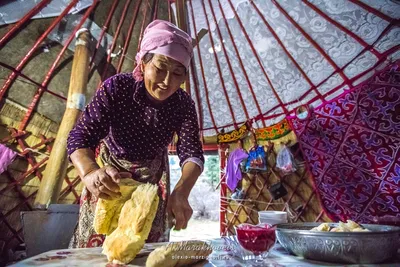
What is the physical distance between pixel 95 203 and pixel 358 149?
218cm

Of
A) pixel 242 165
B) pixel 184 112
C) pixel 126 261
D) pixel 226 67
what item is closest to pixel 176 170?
pixel 242 165

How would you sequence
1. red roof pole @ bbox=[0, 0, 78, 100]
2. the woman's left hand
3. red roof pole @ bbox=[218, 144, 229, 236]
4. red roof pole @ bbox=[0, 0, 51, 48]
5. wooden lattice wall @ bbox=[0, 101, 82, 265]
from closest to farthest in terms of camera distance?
the woman's left hand → red roof pole @ bbox=[0, 0, 51, 48] → red roof pole @ bbox=[0, 0, 78, 100] → wooden lattice wall @ bbox=[0, 101, 82, 265] → red roof pole @ bbox=[218, 144, 229, 236]

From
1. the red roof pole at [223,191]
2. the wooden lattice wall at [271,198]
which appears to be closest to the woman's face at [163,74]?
the wooden lattice wall at [271,198]

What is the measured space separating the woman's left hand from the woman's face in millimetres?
302

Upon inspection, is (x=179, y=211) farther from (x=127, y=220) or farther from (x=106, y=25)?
(x=106, y=25)

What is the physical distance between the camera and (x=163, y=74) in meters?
0.85

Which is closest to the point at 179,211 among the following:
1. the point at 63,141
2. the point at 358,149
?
the point at 63,141

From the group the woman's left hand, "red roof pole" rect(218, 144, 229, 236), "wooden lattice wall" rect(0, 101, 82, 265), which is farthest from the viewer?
"red roof pole" rect(218, 144, 229, 236)

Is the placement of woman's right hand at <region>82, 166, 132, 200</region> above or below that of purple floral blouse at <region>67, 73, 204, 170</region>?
below

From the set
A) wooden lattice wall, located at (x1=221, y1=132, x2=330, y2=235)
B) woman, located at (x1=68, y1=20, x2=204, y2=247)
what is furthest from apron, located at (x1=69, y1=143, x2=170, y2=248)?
wooden lattice wall, located at (x1=221, y1=132, x2=330, y2=235)

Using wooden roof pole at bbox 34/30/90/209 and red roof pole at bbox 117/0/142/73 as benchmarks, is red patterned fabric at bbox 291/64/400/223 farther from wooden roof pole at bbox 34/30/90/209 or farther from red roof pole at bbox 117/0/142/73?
wooden roof pole at bbox 34/30/90/209

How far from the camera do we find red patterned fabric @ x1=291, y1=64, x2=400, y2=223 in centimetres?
220

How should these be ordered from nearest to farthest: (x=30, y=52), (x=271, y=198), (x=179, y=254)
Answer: (x=179, y=254) → (x=30, y=52) → (x=271, y=198)

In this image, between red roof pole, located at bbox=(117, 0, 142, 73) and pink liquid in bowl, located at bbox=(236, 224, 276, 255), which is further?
red roof pole, located at bbox=(117, 0, 142, 73)
